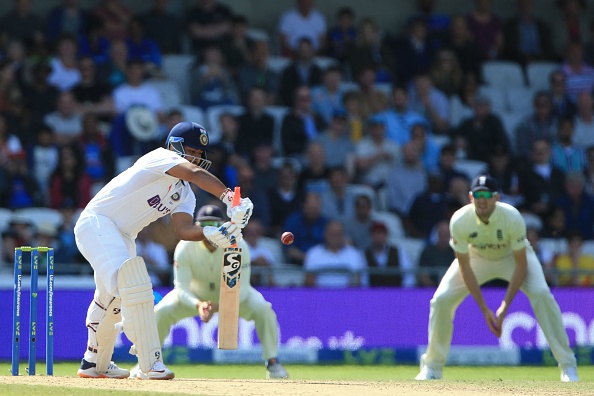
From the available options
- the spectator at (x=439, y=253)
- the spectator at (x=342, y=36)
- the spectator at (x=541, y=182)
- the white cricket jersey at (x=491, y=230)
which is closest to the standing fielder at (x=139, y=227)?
the white cricket jersey at (x=491, y=230)

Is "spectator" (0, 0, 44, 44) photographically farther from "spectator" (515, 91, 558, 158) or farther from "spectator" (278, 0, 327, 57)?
"spectator" (515, 91, 558, 158)

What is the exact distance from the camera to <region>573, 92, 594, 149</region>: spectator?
703 inches

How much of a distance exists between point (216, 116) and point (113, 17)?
2.14 m

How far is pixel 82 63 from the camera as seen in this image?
51.4ft

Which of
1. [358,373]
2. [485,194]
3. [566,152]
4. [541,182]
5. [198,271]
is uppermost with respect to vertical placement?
[566,152]

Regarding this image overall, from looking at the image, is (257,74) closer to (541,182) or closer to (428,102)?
(428,102)

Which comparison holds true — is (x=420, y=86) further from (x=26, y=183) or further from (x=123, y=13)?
(x=26, y=183)

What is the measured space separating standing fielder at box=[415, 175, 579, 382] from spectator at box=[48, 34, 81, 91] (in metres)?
6.84

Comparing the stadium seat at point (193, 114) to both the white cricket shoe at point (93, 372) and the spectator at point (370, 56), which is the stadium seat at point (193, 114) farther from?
the white cricket shoe at point (93, 372)

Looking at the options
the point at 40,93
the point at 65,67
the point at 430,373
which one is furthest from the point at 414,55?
the point at 430,373

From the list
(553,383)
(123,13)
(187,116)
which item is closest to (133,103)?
(187,116)

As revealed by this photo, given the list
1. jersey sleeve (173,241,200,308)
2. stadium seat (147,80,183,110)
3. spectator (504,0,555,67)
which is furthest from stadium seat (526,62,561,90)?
jersey sleeve (173,241,200,308)

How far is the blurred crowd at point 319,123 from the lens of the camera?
14578mm

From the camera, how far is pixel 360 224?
1524 centimetres
